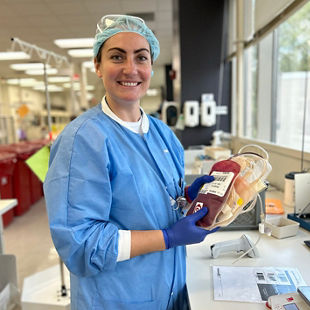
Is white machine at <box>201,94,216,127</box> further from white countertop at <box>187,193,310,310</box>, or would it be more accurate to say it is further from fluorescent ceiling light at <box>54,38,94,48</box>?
fluorescent ceiling light at <box>54,38,94,48</box>

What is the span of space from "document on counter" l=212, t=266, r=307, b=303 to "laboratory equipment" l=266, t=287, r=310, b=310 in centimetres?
7

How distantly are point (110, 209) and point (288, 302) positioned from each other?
56 cm

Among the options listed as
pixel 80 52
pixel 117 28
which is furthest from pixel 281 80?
pixel 80 52

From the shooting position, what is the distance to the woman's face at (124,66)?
0.91 m

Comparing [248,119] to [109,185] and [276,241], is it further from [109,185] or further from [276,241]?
[109,185]

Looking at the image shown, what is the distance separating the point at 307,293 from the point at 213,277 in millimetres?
305

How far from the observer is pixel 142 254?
0.85 metres

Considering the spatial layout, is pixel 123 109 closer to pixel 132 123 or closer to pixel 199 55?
pixel 132 123

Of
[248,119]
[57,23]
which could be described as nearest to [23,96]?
[57,23]

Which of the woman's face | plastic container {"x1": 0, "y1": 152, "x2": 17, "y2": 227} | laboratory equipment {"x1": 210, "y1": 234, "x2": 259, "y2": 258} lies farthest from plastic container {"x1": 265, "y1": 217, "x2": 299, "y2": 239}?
plastic container {"x1": 0, "y1": 152, "x2": 17, "y2": 227}

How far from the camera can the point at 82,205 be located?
76 centimetres

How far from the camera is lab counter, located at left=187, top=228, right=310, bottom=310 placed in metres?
0.82

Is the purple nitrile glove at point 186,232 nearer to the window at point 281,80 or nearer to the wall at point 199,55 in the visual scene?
the window at point 281,80

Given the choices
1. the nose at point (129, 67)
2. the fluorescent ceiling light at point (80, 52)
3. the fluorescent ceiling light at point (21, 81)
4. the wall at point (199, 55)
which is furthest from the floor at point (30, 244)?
the fluorescent ceiling light at point (21, 81)
